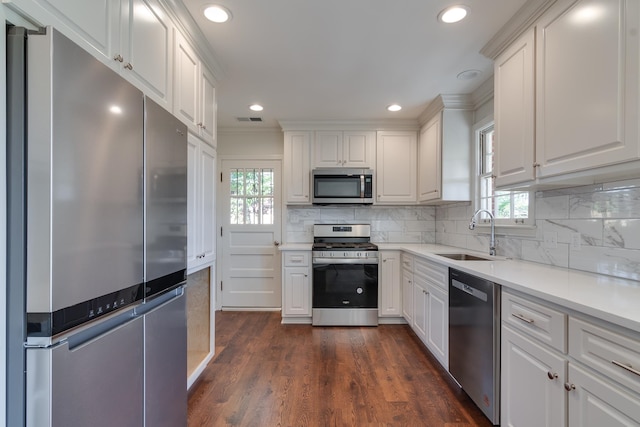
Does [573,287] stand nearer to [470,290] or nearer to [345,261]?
[470,290]

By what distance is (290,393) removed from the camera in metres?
1.97

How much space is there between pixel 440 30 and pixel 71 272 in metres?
2.23

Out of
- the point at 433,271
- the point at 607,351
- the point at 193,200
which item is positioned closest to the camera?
the point at 607,351

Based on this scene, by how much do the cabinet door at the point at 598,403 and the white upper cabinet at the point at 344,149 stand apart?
2766 millimetres

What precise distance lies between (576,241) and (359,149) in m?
2.30

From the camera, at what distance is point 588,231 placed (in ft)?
5.33

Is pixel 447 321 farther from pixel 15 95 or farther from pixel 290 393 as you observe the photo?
pixel 15 95

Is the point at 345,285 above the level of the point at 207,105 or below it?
below

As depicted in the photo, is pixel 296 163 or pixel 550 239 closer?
pixel 550 239

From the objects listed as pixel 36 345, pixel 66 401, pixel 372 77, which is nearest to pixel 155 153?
pixel 36 345

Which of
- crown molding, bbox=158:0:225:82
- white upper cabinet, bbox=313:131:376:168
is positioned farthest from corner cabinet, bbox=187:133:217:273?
white upper cabinet, bbox=313:131:376:168

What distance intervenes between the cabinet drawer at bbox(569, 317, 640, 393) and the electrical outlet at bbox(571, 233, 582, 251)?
866 millimetres

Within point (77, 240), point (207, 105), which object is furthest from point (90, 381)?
point (207, 105)

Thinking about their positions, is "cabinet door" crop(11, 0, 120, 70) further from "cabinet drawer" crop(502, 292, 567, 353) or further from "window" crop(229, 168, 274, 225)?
"window" crop(229, 168, 274, 225)
